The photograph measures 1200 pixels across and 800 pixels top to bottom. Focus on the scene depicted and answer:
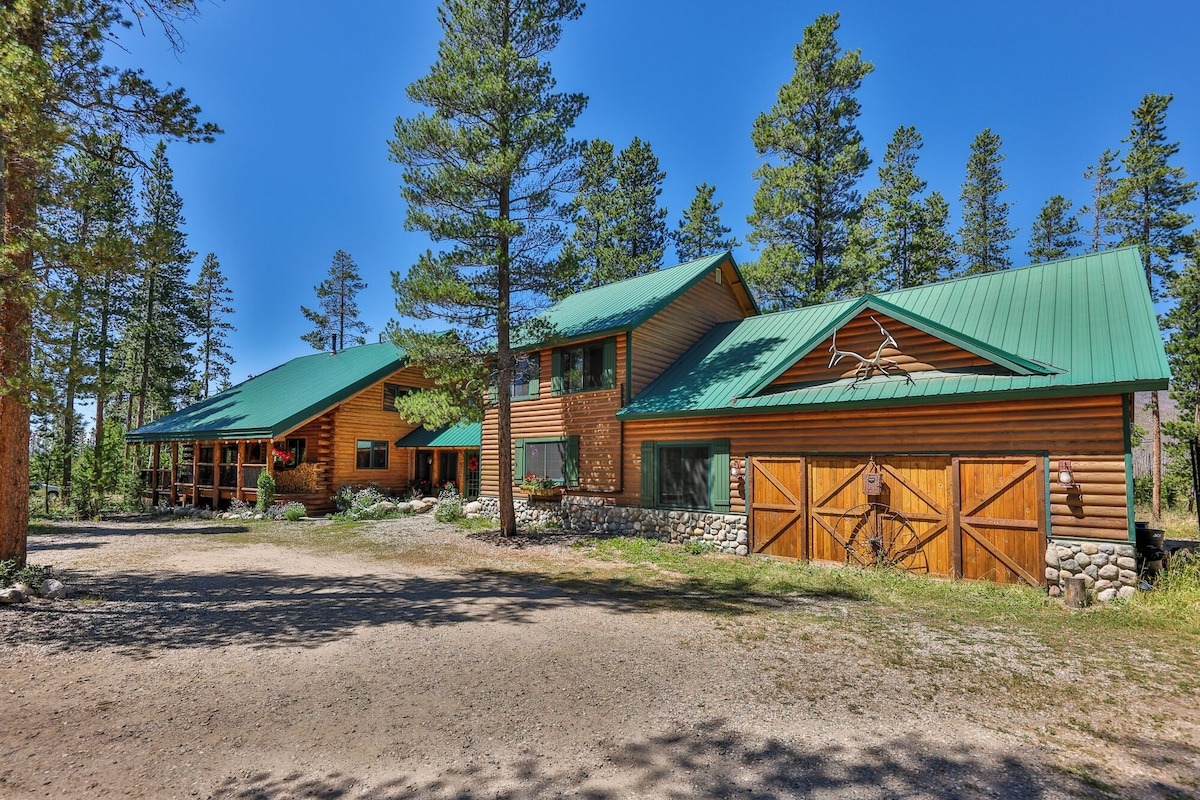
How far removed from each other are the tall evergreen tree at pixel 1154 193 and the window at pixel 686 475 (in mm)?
23793

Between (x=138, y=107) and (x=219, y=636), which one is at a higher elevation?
(x=138, y=107)

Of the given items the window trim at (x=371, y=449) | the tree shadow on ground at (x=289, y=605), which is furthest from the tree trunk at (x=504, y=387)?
the window trim at (x=371, y=449)

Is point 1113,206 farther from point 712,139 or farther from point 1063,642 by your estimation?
point 1063,642

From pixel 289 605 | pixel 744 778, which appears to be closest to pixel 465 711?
pixel 744 778

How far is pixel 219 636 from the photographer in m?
6.98

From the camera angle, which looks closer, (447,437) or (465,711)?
(465,711)

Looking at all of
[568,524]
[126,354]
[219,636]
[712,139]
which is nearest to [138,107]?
[219,636]

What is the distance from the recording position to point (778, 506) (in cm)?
1259

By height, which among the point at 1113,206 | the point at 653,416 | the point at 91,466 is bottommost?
the point at 91,466

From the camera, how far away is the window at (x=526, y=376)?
18766mm

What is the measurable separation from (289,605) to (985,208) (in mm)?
38708

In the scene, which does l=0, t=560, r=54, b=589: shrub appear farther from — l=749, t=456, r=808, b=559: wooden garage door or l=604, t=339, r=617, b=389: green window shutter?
l=749, t=456, r=808, b=559: wooden garage door

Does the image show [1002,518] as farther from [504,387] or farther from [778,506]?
[504,387]

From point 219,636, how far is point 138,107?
8.26 metres
